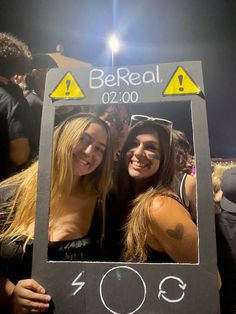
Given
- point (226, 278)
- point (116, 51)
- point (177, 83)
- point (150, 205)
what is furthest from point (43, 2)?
point (226, 278)

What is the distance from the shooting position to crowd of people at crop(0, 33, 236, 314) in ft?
1.84

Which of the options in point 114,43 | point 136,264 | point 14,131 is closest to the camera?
point 136,264

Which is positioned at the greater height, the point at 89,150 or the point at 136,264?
the point at 89,150

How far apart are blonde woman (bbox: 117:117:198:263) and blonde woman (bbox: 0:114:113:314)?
4 centimetres

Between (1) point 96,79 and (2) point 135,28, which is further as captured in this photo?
(2) point 135,28

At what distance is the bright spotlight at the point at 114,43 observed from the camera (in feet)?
3.20

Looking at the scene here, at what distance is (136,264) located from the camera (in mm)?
545

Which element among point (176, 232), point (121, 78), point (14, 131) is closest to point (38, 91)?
point (14, 131)

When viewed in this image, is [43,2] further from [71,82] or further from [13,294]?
[13,294]

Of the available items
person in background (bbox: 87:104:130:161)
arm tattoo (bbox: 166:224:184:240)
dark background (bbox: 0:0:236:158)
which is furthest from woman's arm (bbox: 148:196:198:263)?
dark background (bbox: 0:0:236:158)

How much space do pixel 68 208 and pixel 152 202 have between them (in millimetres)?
154

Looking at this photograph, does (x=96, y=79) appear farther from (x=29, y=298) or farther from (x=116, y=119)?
(x=29, y=298)

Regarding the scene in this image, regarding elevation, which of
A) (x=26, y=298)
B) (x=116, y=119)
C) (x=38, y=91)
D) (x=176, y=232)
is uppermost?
(x=38, y=91)

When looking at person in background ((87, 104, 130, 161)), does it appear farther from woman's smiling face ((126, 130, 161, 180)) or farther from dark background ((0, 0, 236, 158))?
dark background ((0, 0, 236, 158))
